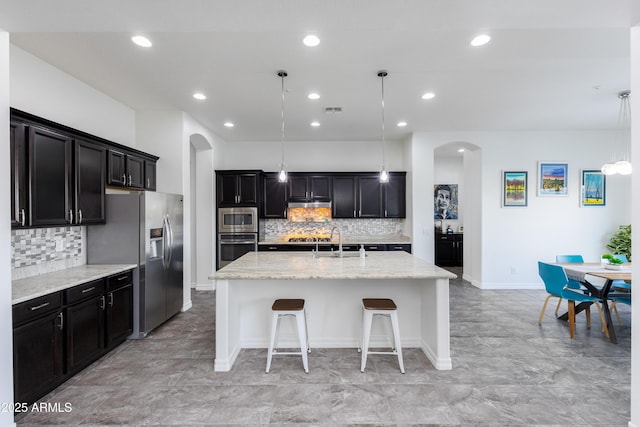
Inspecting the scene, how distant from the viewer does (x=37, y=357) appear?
2.36 meters

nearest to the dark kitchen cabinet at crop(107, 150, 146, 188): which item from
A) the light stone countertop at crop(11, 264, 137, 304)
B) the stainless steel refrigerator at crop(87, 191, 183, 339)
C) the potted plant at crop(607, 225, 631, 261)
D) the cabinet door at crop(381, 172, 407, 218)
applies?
the stainless steel refrigerator at crop(87, 191, 183, 339)

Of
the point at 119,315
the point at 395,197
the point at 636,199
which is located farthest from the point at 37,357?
the point at 395,197

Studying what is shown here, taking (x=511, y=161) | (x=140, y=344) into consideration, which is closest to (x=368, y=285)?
(x=140, y=344)

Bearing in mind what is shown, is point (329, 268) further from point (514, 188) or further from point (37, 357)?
point (514, 188)

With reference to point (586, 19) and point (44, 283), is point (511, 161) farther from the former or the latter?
point (44, 283)

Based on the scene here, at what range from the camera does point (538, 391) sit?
2551 mm

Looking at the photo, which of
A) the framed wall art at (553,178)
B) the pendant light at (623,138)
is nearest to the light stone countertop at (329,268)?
Result: the pendant light at (623,138)

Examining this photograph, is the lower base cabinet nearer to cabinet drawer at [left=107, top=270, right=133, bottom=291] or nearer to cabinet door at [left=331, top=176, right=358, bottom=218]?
cabinet drawer at [left=107, top=270, right=133, bottom=291]

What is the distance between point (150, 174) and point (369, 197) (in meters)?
3.88

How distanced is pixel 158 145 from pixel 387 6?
3.97m

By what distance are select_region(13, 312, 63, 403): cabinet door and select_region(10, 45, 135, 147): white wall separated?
6.62ft

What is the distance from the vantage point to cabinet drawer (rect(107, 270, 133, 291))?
324 cm

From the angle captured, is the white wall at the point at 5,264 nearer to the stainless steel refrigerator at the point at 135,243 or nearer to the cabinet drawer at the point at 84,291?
the cabinet drawer at the point at 84,291

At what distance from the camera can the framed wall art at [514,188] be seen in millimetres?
5836
